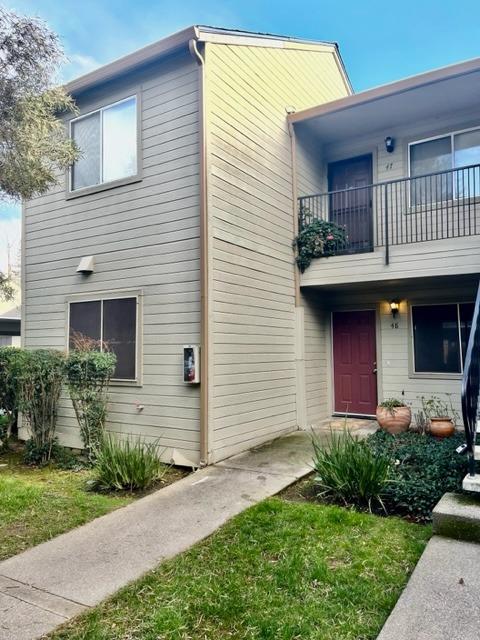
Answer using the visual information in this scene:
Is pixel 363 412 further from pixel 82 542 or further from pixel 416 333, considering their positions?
pixel 82 542

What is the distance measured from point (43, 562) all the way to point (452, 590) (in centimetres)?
275

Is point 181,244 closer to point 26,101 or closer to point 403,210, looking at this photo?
point 26,101

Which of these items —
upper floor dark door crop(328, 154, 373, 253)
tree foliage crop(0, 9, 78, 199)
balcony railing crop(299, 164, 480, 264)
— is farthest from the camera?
upper floor dark door crop(328, 154, 373, 253)

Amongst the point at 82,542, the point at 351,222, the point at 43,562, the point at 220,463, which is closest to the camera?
the point at 43,562

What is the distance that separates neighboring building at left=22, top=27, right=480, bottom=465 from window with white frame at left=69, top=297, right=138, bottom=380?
0.03 metres

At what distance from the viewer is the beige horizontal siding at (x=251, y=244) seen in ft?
19.7

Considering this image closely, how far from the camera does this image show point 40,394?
6473 mm

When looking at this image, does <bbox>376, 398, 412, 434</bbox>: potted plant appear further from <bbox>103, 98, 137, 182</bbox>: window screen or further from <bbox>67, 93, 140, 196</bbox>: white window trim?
<bbox>103, 98, 137, 182</bbox>: window screen

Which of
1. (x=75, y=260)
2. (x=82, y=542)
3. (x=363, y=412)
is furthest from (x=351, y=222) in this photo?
(x=82, y=542)

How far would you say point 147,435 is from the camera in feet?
20.5

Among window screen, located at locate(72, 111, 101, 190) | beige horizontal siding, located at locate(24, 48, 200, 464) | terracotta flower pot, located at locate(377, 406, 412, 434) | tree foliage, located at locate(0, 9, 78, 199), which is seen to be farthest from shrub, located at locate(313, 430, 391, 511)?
window screen, located at locate(72, 111, 101, 190)

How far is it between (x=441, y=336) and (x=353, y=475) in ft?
14.9

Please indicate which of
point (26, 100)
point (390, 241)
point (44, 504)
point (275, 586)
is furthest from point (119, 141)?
point (275, 586)

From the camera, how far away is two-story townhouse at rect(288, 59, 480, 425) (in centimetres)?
714
